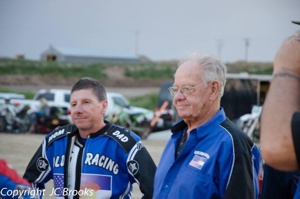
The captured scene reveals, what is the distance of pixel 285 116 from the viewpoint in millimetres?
1854

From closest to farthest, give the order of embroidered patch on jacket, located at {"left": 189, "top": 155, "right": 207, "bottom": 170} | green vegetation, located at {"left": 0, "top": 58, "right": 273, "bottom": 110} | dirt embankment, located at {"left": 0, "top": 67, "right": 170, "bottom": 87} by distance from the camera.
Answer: embroidered patch on jacket, located at {"left": 189, "top": 155, "right": 207, "bottom": 170}, dirt embankment, located at {"left": 0, "top": 67, "right": 170, "bottom": 87}, green vegetation, located at {"left": 0, "top": 58, "right": 273, "bottom": 110}

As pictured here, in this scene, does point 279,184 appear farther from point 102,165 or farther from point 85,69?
point 85,69

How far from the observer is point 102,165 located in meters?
4.45

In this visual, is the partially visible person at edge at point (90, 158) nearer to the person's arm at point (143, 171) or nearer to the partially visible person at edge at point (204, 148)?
the person's arm at point (143, 171)

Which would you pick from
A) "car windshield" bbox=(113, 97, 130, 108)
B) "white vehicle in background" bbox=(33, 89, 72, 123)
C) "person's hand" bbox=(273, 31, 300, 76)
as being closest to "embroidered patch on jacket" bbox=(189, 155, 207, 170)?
"person's hand" bbox=(273, 31, 300, 76)

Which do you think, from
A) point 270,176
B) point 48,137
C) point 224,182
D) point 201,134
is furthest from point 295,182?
point 48,137

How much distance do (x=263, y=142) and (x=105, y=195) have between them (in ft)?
8.85

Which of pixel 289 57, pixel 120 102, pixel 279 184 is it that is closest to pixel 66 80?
pixel 120 102

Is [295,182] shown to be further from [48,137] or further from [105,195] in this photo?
[48,137]

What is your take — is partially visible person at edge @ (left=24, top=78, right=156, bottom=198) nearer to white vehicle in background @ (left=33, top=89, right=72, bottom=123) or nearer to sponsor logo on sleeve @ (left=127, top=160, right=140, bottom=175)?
sponsor logo on sleeve @ (left=127, top=160, right=140, bottom=175)

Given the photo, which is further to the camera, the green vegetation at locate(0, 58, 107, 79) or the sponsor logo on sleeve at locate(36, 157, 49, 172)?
the green vegetation at locate(0, 58, 107, 79)

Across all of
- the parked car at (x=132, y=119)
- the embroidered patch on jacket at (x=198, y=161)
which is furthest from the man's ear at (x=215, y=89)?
the parked car at (x=132, y=119)

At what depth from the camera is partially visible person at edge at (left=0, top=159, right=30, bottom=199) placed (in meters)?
3.19

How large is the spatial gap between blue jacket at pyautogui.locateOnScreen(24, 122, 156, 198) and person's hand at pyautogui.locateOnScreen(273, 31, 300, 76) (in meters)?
2.57
